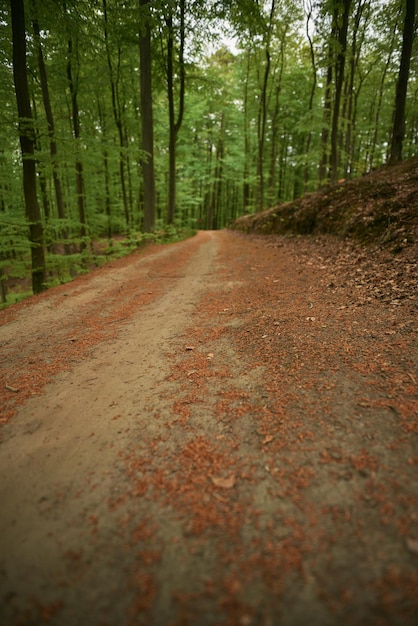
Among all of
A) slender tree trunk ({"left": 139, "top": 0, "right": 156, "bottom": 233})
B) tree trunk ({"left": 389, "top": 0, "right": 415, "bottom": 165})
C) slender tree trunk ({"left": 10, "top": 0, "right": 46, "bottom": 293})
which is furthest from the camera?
slender tree trunk ({"left": 139, "top": 0, "right": 156, "bottom": 233})

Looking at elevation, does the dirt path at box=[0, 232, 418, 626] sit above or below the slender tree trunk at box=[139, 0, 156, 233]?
below

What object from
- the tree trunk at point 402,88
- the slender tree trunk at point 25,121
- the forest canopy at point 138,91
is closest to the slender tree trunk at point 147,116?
the forest canopy at point 138,91

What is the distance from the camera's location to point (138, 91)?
15.1 metres

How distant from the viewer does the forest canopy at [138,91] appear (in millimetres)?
7188

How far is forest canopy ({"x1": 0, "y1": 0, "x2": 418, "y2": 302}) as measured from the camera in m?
7.19

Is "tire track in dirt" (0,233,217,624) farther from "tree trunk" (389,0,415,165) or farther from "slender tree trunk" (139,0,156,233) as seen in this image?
"tree trunk" (389,0,415,165)

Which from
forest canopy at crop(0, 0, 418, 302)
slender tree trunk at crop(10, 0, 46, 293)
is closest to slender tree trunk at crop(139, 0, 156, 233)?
forest canopy at crop(0, 0, 418, 302)

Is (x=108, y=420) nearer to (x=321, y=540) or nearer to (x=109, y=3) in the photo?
(x=321, y=540)

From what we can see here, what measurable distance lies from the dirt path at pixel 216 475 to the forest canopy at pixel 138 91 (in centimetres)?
592

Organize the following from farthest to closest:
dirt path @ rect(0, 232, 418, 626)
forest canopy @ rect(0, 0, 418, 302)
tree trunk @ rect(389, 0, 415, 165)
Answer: tree trunk @ rect(389, 0, 415, 165) → forest canopy @ rect(0, 0, 418, 302) → dirt path @ rect(0, 232, 418, 626)

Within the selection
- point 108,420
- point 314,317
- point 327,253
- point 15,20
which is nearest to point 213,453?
point 108,420

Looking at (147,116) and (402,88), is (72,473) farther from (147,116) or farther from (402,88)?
(402,88)

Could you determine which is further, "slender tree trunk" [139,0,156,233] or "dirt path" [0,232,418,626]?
"slender tree trunk" [139,0,156,233]

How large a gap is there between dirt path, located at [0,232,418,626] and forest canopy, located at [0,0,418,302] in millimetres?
5921
